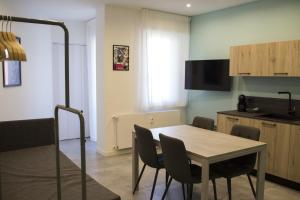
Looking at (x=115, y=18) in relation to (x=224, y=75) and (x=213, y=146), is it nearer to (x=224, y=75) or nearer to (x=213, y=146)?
(x=224, y=75)

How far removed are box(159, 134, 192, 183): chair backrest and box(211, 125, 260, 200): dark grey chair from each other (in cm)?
46

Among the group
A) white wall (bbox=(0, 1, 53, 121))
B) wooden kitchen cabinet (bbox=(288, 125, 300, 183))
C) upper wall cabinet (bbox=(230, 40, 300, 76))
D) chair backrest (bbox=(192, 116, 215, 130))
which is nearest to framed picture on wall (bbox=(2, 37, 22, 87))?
white wall (bbox=(0, 1, 53, 121))

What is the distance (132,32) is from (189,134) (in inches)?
97.4

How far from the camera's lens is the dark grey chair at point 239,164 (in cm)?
275

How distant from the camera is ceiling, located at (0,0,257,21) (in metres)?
4.28

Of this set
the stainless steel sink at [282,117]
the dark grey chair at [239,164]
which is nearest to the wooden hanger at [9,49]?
the dark grey chair at [239,164]

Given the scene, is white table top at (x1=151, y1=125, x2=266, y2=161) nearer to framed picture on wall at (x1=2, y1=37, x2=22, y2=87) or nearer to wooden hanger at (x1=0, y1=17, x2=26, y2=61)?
wooden hanger at (x1=0, y1=17, x2=26, y2=61)

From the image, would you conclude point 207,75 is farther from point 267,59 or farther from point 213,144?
point 213,144

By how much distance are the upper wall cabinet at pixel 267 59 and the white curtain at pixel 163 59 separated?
1.32 meters

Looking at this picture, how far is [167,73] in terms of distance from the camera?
5230 mm

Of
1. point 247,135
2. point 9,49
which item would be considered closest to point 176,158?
point 247,135

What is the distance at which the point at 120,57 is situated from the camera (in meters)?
4.71

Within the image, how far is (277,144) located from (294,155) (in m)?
0.25

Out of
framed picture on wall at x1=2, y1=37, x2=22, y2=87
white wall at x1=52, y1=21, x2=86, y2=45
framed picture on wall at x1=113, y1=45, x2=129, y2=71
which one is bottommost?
framed picture on wall at x1=2, y1=37, x2=22, y2=87
